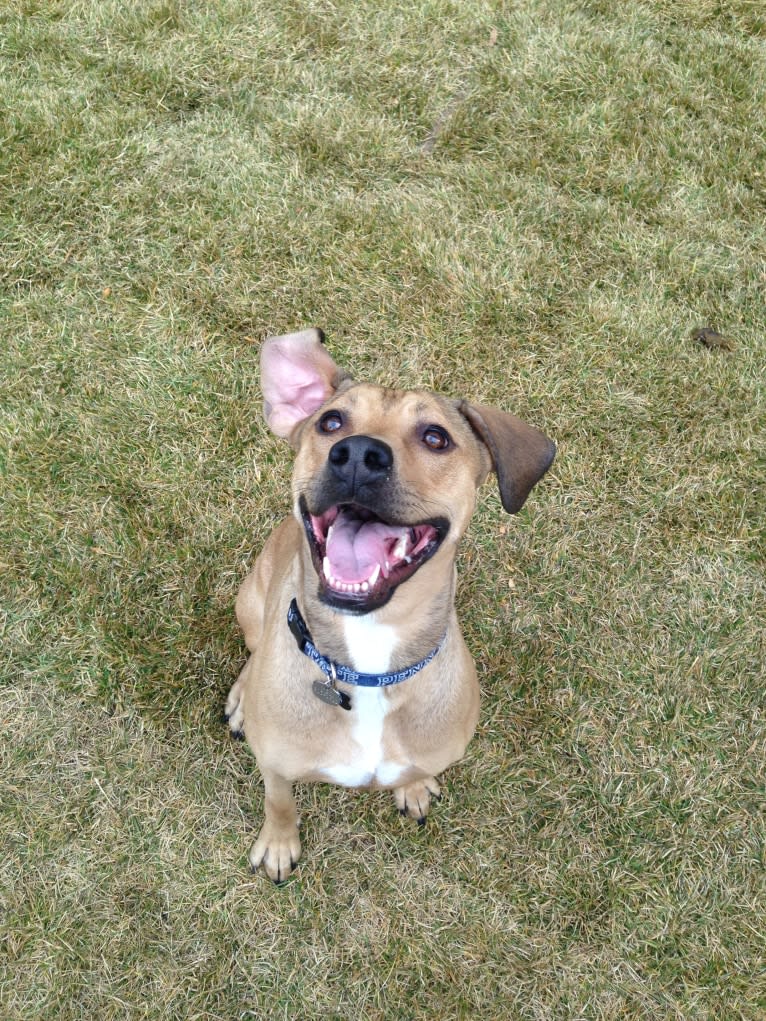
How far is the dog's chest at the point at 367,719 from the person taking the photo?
10.1 feet

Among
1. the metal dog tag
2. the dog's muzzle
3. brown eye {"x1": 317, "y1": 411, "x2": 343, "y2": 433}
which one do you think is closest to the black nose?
the dog's muzzle

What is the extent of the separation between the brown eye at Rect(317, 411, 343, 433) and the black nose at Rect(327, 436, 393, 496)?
0.38 meters

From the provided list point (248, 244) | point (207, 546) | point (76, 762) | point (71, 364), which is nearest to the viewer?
point (76, 762)

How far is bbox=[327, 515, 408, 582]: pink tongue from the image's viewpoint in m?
2.87

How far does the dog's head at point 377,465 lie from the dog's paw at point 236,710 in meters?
1.67

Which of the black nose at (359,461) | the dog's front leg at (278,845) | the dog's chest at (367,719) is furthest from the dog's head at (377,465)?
the dog's front leg at (278,845)

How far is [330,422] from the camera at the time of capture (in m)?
3.17

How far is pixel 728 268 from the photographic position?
5781 millimetres

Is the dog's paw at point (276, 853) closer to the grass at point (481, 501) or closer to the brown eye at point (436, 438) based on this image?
the grass at point (481, 501)

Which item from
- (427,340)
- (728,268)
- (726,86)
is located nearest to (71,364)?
(427,340)

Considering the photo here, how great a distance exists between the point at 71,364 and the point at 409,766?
333 centimetres

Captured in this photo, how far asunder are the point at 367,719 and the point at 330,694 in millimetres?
219

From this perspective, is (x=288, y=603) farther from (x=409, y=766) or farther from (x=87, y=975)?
(x=87, y=975)

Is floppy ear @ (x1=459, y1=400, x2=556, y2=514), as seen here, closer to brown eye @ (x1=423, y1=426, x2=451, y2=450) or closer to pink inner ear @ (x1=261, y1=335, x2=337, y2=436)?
brown eye @ (x1=423, y1=426, x2=451, y2=450)
